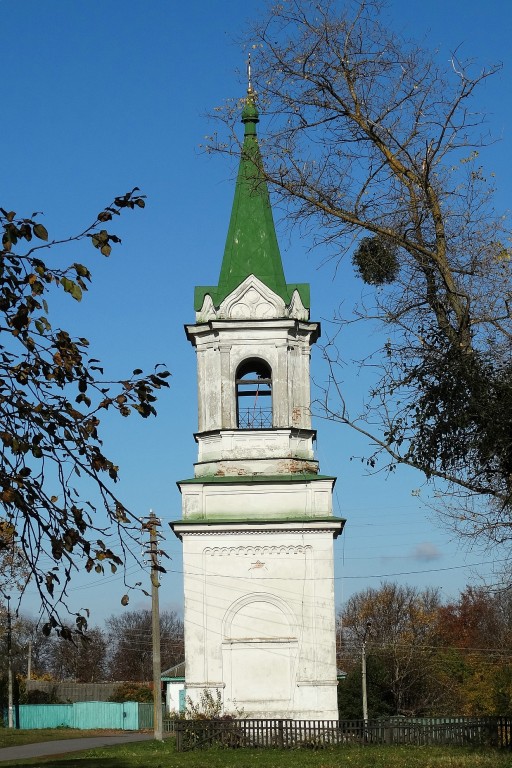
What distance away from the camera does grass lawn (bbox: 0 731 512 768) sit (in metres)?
21.3

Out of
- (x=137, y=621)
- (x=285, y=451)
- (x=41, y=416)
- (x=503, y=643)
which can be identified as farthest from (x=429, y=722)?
(x=137, y=621)

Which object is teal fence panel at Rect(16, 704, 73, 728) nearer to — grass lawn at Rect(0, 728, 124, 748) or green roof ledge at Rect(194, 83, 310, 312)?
grass lawn at Rect(0, 728, 124, 748)

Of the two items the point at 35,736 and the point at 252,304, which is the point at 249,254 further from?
the point at 35,736

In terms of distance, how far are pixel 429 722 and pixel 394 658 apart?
84.7 ft

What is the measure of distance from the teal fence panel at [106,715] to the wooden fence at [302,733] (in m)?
27.2

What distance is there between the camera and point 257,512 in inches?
1235

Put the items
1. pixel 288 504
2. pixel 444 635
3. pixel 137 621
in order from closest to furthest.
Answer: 1. pixel 288 504
2. pixel 444 635
3. pixel 137 621

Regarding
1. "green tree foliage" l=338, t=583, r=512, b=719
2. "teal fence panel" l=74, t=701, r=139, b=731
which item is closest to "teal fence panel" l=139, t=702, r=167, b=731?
"teal fence panel" l=74, t=701, r=139, b=731

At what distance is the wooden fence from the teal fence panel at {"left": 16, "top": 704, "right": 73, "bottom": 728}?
28592 millimetres

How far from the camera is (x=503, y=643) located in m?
60.9

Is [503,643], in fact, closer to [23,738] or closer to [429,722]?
[23,738]

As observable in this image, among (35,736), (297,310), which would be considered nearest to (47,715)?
(35,736)

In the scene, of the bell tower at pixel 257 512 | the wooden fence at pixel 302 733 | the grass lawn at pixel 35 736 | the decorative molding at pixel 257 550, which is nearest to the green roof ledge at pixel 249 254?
the bell tower at pixel 257 512

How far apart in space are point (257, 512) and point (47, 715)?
29.0 metres
